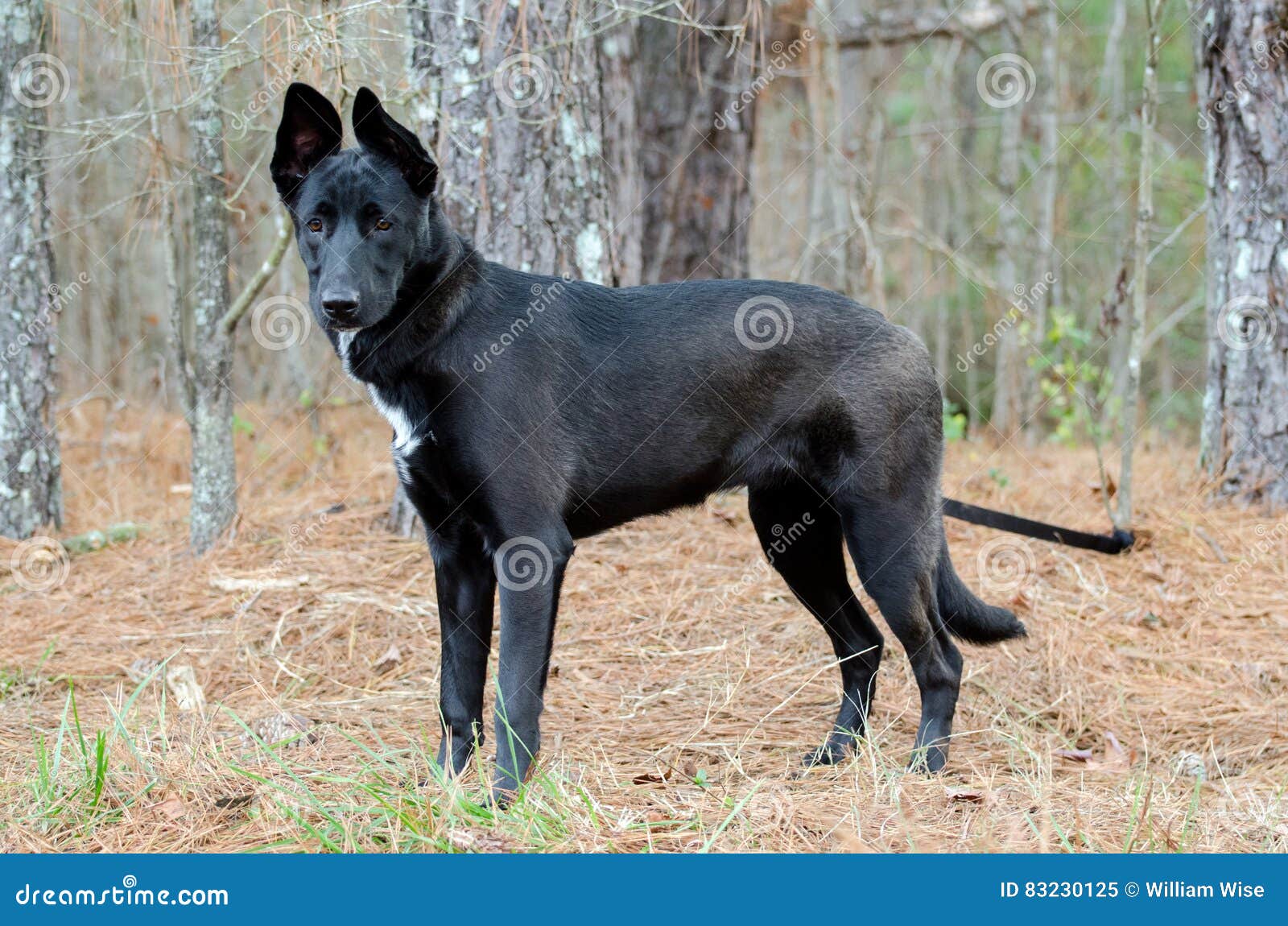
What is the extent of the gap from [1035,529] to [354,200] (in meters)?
2.46

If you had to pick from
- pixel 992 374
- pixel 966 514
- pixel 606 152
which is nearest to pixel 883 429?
pixel 966 514

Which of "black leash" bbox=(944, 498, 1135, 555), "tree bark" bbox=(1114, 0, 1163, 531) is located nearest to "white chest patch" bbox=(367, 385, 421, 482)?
"black leash" bbox=(944, 498, 1135, 555)

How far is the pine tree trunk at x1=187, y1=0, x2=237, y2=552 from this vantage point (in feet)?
15.9

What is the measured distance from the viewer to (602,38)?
5199 millimetres

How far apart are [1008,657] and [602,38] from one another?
127 inches

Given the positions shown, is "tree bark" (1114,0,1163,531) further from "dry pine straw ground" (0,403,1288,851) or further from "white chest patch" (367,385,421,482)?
"white chest patch" (367,385,421,482)

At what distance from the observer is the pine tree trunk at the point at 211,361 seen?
486 cm

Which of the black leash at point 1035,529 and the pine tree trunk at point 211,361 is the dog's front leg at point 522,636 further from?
the pine tree trunk at point 211,361

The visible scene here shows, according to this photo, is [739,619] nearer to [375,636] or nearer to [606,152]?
[375,636]

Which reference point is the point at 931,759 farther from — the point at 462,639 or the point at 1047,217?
the point at 1047,217

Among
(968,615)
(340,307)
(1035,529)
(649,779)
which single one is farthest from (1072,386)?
(340,307)

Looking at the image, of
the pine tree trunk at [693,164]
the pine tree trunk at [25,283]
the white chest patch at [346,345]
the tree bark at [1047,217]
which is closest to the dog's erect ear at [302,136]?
the white chest patch at [346,345]

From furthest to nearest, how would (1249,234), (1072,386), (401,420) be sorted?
1. (1249,234)
2. (1072,386)
3. (401,420)

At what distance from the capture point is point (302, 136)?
3072mm
